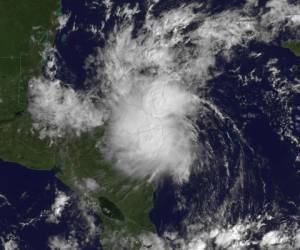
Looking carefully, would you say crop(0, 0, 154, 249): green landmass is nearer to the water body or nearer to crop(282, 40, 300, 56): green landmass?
the water body

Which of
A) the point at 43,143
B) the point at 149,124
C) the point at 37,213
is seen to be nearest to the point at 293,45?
the point at 149,124

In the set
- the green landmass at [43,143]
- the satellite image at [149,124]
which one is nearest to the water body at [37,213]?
the satellite image at [149,124]

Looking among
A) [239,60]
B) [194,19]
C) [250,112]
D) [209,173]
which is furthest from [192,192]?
[194,19]

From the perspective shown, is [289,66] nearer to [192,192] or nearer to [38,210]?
[192,192]

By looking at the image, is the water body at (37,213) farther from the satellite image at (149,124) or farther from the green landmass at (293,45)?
the green landmass at (293,45)

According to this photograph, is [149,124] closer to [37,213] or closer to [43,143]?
[43,143]

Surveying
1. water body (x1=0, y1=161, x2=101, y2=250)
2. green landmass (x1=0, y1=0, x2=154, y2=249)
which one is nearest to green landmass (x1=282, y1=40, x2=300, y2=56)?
green landmass (x1=0, y1=0, x2=154, y2=249)
